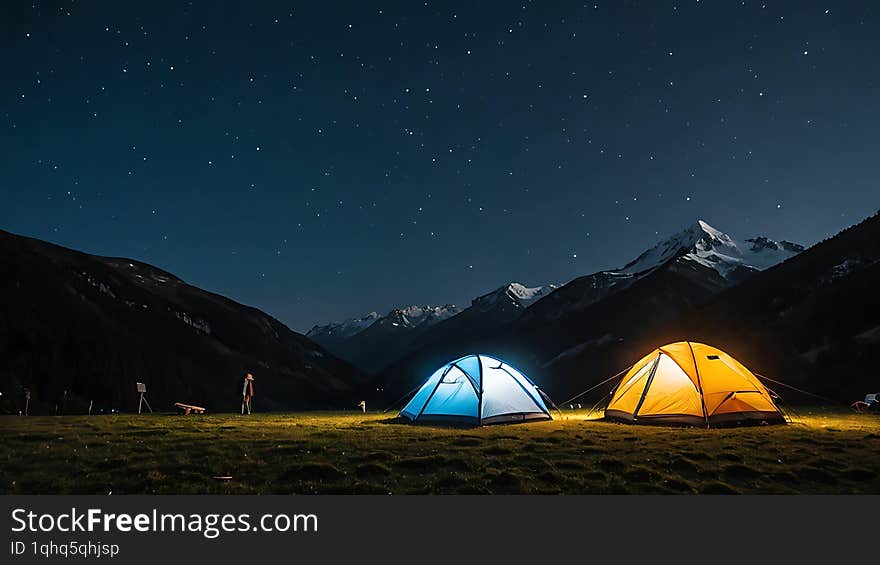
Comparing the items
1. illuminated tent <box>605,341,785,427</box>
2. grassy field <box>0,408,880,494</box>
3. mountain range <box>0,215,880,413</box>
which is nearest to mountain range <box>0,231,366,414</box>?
mountain range <box>0,215,880,413</box>

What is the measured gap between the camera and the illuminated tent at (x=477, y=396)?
2131cm

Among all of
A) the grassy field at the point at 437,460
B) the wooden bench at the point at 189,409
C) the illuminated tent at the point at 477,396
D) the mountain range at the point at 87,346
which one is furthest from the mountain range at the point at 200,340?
the wooden bench at the point at 189,409

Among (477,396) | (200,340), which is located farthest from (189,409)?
(200,340)

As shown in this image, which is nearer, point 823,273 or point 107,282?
point 823,273

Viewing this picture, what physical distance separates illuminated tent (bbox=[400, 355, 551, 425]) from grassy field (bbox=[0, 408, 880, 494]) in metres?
2.16

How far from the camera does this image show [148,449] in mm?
13977

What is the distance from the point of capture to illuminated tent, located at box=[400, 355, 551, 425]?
21312mm

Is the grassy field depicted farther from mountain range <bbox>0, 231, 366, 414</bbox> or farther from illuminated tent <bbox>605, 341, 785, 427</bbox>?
mountain range <bbox>0, 231, 366, 414</bbox>

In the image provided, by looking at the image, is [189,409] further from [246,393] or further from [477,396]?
[477,396]
